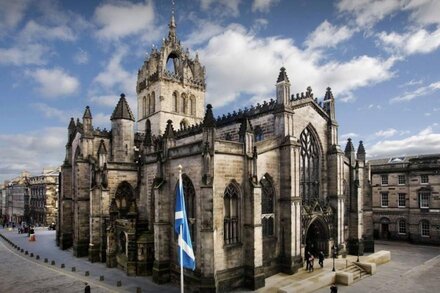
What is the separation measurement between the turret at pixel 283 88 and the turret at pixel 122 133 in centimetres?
1827

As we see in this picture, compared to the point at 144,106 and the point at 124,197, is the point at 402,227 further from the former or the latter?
the point at 144,106

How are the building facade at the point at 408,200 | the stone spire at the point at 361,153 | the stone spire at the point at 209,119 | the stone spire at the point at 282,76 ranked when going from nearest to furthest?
1. the stone spire at the point at 209,119
2. the stone spire at the point at 282,76
3. the stone spire at the point at 361,153
4. the building facade at the point at 408,200

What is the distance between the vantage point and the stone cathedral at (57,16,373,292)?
2117cm

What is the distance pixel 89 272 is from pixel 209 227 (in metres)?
12.8

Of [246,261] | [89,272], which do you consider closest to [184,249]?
[246,261]

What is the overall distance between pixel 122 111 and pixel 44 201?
131ft

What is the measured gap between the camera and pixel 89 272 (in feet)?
85.1

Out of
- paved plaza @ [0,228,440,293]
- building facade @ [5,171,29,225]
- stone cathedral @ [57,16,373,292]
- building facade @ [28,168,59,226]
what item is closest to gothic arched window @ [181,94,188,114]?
stone cathedral @ [57,16,373,292]

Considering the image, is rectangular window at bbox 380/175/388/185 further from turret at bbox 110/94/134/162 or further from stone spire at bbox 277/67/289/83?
turret at bbox 110/94/134/162

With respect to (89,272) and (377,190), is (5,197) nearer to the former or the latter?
(89,272)

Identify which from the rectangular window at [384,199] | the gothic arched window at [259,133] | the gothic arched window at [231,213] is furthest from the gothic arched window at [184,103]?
the rectangular window at [384,199]

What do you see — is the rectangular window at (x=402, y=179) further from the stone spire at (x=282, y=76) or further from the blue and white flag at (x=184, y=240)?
the blue and white flag at (x=184, y=240)

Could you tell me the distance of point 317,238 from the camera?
1153 inches

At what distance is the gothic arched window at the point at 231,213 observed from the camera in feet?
70.7
